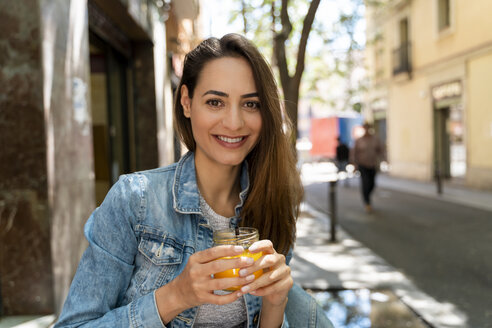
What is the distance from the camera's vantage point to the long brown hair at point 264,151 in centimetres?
194

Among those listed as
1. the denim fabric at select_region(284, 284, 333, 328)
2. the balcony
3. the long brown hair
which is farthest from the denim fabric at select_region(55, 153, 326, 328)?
the balcony

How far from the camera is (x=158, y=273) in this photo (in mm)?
1732

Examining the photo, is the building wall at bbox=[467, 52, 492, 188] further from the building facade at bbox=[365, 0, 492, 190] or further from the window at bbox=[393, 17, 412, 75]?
the window at bbox=[393, 17, 412, 75]

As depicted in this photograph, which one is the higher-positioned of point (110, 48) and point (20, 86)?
point (110, 48)

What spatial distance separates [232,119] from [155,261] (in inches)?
25.3

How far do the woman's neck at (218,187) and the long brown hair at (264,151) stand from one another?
3.7 inches

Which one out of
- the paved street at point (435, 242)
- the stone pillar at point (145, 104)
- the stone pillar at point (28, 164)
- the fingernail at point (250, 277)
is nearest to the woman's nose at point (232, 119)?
the fingernail at point (250, 277)

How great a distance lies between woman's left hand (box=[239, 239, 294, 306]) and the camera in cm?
144

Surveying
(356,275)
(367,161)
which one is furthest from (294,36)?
(356,275)

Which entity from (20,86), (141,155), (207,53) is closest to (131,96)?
(141,155)

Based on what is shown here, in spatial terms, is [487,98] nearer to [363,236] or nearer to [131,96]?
[363,236]

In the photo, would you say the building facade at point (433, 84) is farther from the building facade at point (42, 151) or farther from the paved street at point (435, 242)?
the building facade at point (42, 151)

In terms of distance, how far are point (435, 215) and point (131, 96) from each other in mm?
6625

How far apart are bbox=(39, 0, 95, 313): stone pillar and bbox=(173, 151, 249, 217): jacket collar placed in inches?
80.0
